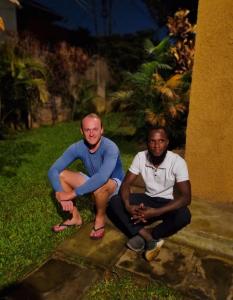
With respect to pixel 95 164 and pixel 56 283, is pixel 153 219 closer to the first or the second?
pixel 95 164

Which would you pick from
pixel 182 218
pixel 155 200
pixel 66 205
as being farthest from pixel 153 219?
pixel 66 205

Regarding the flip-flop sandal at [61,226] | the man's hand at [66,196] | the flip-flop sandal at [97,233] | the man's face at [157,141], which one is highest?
the man's face at [157,141]

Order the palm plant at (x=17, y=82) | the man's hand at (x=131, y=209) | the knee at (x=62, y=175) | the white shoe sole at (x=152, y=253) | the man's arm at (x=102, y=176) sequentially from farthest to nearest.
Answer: the palm plant at (x=17, y=82) < the knee at (x=62, y=175) < the man's arm at (x=102, y=176) < the man's hand at (x=131, y=209) < the white shoe sole at (x=152, y=253)

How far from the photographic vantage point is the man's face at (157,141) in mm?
3090

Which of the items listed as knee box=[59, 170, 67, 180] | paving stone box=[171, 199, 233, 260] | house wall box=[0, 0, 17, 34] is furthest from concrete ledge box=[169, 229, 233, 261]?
house wall box=[0, 0, 17, 34]

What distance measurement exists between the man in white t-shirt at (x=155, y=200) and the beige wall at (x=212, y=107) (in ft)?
3.43

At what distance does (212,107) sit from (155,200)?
1.45 metres

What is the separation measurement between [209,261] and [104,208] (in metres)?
1.22

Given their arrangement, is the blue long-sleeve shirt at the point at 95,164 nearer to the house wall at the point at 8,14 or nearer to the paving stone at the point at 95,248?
the paving stone at the point at 95,248

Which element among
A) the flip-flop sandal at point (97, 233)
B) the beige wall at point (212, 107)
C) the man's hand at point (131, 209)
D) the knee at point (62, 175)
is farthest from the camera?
the beige wall at point (212, 107)

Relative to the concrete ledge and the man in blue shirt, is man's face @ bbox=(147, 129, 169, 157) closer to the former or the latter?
the man in blue shirt

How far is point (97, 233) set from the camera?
3.54 m

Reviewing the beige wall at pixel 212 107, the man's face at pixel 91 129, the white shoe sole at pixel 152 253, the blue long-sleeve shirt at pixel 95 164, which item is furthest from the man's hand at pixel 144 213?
the beige wall at pixel 212 107

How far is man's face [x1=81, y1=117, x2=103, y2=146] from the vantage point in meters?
3.43
